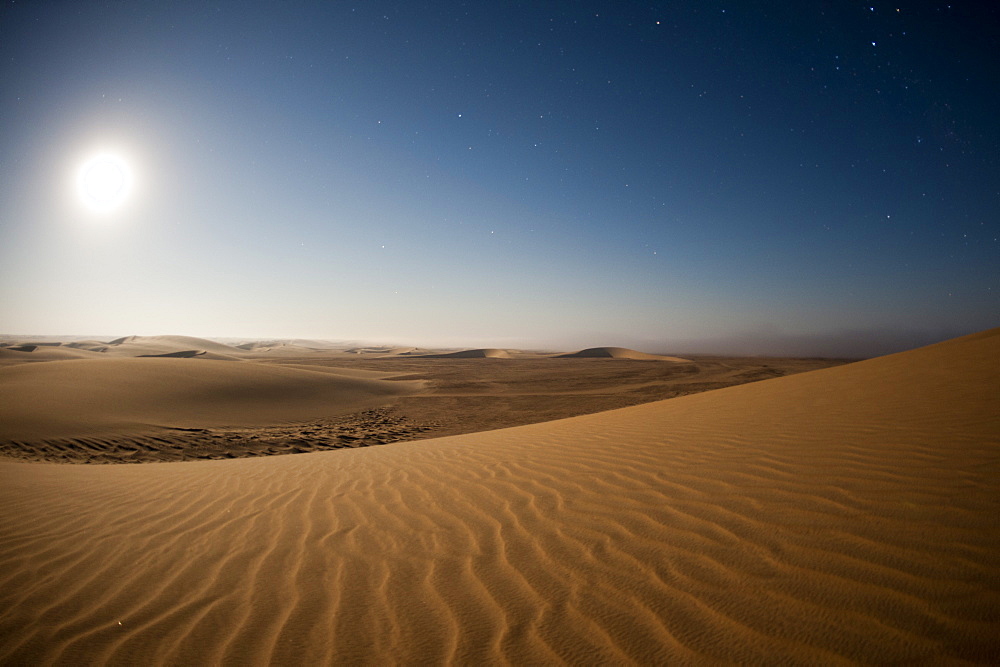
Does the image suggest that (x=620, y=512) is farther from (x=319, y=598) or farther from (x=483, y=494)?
(x=319, y=598)

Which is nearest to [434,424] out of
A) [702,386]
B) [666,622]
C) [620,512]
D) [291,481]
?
[291,481]

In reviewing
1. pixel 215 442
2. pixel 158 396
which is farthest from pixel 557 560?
pixel 158 396

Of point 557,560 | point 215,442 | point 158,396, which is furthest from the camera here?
point 158,396

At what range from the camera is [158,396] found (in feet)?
51.2

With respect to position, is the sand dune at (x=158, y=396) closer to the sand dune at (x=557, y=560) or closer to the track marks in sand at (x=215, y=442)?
the track marks in sand at (x=215, y=442)

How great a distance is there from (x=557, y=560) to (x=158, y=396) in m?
18.6

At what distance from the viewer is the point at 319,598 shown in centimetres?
233

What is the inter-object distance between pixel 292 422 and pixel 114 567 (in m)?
13.3

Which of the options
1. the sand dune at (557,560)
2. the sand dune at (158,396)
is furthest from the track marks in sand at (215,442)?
the sand dune at (557,560)

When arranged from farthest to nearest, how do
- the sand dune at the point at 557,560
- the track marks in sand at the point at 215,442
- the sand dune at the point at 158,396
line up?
the sand dune at the point at 158,396, the track marks in sand at the point at 215,442, the sand dune at the point at 557,560

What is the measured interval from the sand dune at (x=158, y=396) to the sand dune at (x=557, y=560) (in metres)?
9.22

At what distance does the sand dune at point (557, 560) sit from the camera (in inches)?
71.3

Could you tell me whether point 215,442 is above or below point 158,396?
below

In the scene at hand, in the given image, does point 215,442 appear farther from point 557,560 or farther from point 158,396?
point 557,560
